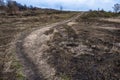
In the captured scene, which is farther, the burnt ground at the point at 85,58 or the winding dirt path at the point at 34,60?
the burnt ground at the point at 85,58

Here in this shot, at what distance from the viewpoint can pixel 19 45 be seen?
25.0m

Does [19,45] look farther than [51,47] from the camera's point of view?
Yes

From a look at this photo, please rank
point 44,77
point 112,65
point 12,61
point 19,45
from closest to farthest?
point 44,77 < point 112,65 < point 12,61 < point 19,45

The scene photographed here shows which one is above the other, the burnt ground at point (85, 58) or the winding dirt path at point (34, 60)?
the burnt ground at point (85, 58)

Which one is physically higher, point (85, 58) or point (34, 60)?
point (85, 58)

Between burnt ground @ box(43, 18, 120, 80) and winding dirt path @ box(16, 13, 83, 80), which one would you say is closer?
winding dirt path @ box(16, 13, 83, 80)

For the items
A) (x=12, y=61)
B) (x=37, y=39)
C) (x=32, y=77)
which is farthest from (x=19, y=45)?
(x=32, y=77)

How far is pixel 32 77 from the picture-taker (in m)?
14.8

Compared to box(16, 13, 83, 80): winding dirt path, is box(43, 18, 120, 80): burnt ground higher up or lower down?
higher up

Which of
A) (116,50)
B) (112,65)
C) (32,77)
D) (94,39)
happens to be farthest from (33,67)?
(94,39)

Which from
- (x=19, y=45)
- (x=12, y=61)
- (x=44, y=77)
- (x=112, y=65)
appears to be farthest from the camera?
(x=19, y=45)

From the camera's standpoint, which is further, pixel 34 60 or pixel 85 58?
pixel 85 58

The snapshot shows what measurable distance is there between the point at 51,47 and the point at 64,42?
100 inches

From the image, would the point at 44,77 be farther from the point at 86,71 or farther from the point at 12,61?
the point at 12,61
